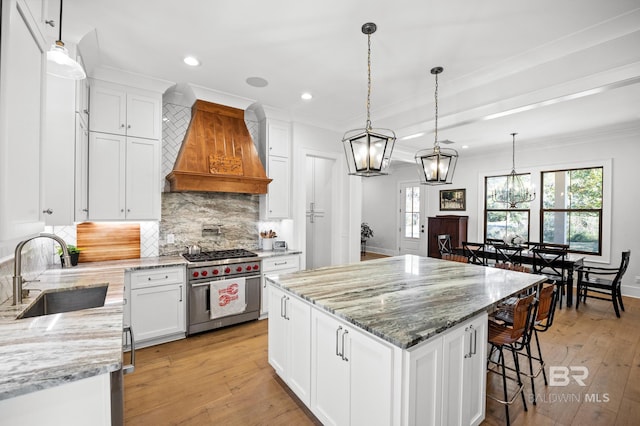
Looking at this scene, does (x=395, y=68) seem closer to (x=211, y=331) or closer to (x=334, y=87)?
(x=334, y=87)

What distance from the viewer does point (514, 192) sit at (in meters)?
6.02

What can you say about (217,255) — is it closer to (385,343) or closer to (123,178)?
(123,178)

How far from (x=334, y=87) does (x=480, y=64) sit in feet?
5.09

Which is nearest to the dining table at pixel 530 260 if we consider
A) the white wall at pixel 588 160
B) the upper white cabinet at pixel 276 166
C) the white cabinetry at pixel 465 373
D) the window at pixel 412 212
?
the white wall at pixel 588 160

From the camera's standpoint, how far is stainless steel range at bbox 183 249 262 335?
10.7 feet

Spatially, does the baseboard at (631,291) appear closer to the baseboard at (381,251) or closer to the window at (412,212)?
the window at (412,212)

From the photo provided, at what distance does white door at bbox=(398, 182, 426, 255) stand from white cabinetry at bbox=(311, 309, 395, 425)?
701 centimetres

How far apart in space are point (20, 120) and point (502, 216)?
308 inches

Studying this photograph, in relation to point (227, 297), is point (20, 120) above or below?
above

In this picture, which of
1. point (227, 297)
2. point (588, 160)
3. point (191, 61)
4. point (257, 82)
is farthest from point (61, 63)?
point (588, 160)

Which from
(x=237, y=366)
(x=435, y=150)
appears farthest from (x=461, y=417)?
(x=435, y=150)

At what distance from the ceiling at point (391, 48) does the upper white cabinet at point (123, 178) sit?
79cm

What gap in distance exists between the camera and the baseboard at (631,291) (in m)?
4.95

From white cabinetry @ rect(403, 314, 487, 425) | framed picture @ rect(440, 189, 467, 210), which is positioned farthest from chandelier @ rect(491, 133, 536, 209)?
white cabinetry @ rect(403, 314, 487, 425)
